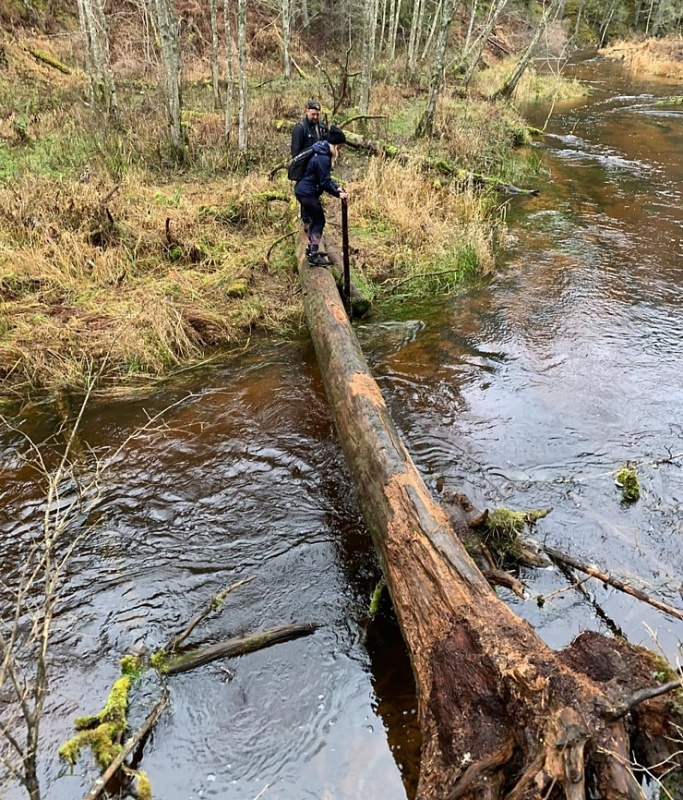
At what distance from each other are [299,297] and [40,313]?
327 centimetres

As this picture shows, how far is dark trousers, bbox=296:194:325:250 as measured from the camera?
280 inches

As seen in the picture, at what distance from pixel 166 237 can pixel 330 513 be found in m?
5.66

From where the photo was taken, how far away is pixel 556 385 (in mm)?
6473

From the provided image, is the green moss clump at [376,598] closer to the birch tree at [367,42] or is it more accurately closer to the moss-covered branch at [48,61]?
the birch tree at [367,42]

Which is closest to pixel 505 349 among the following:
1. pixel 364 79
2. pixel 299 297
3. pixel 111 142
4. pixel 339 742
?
pixel 299 297

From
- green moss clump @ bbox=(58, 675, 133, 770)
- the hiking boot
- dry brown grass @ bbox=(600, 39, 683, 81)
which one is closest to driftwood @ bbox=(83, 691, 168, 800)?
green moss clump @ bbox=(58, 675, 133, 770)

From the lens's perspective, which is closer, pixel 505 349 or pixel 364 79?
pixel 505 349

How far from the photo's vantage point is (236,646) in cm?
367

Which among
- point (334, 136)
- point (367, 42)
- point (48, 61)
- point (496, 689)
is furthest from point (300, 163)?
point (48, 61)

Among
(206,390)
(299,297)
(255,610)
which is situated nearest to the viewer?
(255,610)

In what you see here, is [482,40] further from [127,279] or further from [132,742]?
[132,742]

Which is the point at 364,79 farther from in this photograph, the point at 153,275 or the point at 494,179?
the point at 153,275

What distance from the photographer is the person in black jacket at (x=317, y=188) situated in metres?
6.67

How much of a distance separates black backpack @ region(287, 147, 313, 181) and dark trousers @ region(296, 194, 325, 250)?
0.24 metres
